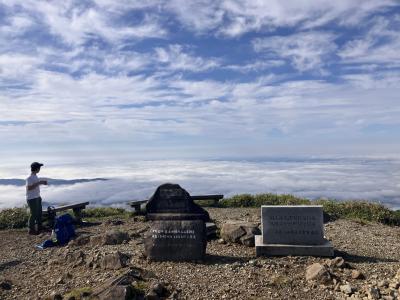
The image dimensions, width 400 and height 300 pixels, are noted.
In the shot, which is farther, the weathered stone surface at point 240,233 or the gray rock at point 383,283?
the weathered stone surface at point 240,233

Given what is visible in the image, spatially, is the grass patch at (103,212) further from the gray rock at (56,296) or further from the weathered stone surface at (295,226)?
the gray rock at (56,296)

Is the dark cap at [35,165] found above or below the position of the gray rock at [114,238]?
above

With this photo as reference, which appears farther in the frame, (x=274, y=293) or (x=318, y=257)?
(x=318, y=257)

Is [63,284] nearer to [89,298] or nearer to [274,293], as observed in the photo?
[89,298]

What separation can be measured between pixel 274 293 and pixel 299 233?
2924 mm

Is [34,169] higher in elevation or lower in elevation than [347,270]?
higher

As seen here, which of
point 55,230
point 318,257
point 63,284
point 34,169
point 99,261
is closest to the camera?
point 63,284

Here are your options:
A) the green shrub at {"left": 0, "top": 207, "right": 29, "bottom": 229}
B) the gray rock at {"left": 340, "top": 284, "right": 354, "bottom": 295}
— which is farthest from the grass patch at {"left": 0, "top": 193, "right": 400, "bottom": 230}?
the gray rock at {"left": 340, "top": 284, "right": 354, "bottom": 295}

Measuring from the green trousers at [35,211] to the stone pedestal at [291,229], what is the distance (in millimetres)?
7223

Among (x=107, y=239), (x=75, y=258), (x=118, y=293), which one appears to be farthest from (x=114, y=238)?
(x=118, y=293)

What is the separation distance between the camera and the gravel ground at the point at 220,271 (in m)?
7.13

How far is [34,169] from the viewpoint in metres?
13.0

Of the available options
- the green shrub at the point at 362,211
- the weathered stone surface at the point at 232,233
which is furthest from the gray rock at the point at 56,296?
the green shrub at the point at 362,211

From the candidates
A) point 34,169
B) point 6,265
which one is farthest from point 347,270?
point 34,169
